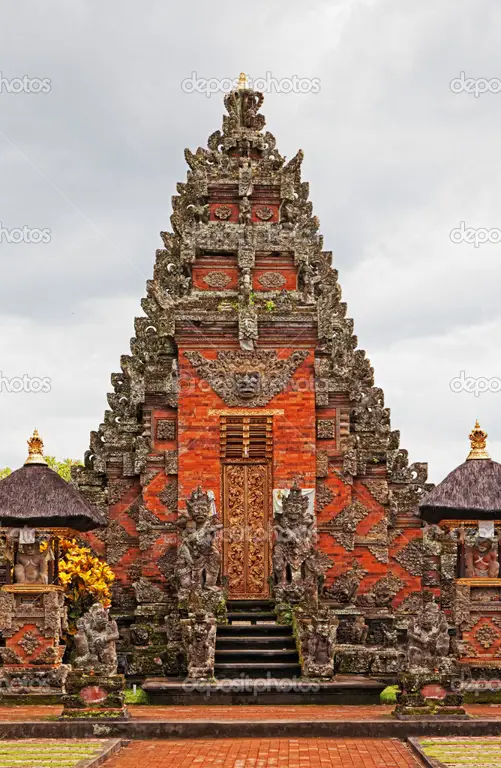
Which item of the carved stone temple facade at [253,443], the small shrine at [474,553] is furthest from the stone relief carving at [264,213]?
the small shrine at [474,553]

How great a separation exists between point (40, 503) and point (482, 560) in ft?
24.1

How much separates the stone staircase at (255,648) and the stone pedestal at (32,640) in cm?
259

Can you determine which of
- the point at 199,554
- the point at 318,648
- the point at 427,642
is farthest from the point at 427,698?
the point at 199,554

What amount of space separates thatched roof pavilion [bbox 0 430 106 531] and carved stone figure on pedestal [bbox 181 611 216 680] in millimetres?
2494

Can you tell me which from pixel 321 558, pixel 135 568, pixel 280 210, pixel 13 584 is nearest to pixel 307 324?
pixel 280 210

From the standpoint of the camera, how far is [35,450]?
19.0 meters

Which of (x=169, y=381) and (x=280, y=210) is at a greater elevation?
(x=280, y=210)

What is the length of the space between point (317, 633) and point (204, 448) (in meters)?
4.88

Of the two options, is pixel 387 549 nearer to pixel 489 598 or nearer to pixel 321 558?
pixel 321 558

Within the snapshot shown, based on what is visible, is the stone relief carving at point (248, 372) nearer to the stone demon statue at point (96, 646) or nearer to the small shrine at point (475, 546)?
the small shrine at point (475, 546)

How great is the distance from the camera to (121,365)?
Answer: 22766 mm

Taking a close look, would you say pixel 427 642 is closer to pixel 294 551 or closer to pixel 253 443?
pixel 294 551

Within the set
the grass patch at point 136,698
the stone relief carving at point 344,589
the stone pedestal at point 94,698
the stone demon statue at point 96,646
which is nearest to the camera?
the stone pedestal at point 94,698

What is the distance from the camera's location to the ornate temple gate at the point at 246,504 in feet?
68.3
